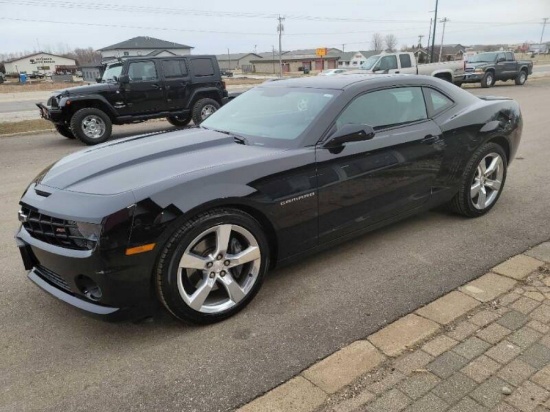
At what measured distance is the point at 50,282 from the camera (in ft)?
9.36

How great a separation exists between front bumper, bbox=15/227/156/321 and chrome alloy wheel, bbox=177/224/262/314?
233 mm

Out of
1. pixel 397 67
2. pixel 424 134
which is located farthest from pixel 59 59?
pixel 424 134

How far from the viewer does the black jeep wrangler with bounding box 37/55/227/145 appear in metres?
10.0

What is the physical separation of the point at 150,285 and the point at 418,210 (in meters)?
2.57

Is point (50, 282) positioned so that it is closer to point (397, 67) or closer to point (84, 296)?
point (84, 296)

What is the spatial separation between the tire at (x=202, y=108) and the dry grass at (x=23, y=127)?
14.8 ft

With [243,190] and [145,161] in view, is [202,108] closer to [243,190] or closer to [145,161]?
[145,161]

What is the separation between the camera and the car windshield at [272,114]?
345cm

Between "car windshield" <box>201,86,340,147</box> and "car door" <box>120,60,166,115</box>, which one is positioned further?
"car door" <box>120,60,166,115</box>

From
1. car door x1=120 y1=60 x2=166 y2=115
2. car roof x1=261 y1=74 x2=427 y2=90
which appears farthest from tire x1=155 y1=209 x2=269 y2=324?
car door x1=120 y1=60 x2=166 y2=115

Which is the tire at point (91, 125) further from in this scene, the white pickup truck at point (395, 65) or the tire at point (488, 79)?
the tire at point (488, 79)

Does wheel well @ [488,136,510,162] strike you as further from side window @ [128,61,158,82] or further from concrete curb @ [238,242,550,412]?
side window @ [128,61,158,82]

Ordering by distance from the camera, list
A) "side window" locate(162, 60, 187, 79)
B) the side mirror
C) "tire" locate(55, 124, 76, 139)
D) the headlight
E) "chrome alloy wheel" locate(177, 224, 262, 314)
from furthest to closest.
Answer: "side window" locate(162, 60, 187, 79) → "tire" locate(55, 124, 76, 139) → the side mirror → "chrome alloy wheel" locate(177, 224, 262, 314) → the headlight

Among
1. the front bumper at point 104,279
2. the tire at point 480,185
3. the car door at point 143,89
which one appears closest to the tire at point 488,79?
the car door at point 143,89
